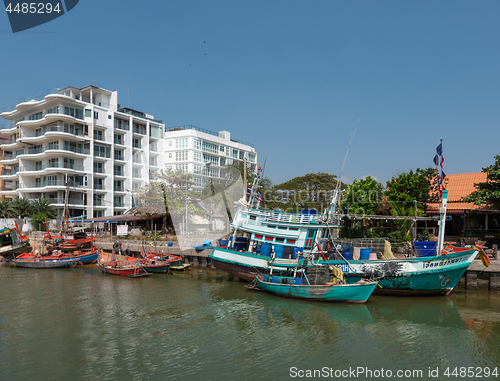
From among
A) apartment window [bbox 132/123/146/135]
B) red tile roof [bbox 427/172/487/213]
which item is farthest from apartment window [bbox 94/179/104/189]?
red tile roof [bbox 427/172/487/213]

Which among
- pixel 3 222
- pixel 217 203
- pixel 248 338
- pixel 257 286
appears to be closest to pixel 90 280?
pixel 257 286

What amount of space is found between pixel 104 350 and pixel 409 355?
11289 millimetres

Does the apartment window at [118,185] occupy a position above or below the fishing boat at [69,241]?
above

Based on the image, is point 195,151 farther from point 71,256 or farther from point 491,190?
point 491,190

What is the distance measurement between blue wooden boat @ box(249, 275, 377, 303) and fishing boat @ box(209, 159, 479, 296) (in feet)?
5.09

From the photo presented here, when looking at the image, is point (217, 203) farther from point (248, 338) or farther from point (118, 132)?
point (248, 338)

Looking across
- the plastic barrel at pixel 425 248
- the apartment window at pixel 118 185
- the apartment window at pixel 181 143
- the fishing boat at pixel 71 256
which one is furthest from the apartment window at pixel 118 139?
the plastic barrel at pixel 425 248

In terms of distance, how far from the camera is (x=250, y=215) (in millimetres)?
24453

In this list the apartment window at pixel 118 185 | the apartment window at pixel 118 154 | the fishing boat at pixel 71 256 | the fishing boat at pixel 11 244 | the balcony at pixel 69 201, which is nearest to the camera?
the fishing boat at pixel 71 256

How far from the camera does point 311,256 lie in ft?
71.2

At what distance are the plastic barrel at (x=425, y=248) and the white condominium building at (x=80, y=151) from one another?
46.7 m

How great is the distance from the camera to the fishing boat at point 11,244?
35406 mm

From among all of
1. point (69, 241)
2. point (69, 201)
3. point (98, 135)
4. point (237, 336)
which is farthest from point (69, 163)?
point (237, 336)

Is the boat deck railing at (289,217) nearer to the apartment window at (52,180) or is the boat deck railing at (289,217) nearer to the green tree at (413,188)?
the green tree at (413,188)
